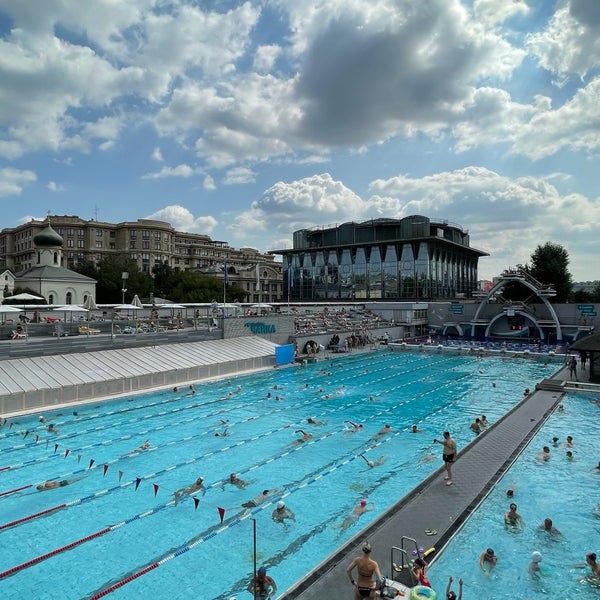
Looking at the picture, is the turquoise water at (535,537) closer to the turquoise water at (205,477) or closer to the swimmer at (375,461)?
the turquoise water at (205,477)

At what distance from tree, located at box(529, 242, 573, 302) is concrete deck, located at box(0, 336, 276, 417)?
49.1m

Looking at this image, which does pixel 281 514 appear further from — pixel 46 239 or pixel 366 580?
pixel 46 239

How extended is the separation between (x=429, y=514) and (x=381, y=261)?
68.9 m

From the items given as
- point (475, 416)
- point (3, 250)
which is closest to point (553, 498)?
point (475, 416)

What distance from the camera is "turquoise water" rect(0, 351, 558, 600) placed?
9430 mm

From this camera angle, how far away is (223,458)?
1599 centimetres

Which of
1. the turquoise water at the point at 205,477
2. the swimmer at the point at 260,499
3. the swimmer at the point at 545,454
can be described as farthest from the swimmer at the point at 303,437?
the swimmer at the point at 545,454

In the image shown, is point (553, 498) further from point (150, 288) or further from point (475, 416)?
point (150, 288)

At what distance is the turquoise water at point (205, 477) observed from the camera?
30.9 ft

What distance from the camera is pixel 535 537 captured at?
1002 cm

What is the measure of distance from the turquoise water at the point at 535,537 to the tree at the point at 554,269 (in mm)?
55035

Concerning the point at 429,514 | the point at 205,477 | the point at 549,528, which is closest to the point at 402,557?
the point at 429,514

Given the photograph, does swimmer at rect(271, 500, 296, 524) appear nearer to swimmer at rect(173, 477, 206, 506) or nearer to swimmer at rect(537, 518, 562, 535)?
swimmer at rect(173, 477, 206, 506)

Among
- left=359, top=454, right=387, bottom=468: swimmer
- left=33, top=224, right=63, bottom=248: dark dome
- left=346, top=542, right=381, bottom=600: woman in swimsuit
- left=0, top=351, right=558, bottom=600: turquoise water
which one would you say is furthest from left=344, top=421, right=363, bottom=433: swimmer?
left=33, top=224, right=63, bottom=248: dark dome
